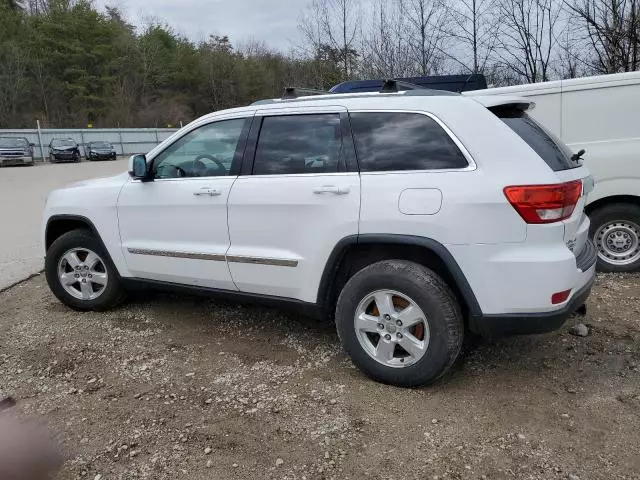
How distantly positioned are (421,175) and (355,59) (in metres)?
15.6

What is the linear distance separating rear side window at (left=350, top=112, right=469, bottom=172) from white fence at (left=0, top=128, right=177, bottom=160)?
36.6 metres

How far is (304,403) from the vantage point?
3.19 metres

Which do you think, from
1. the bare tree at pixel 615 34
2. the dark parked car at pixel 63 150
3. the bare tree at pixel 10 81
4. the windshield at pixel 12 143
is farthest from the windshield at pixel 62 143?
the bare tree at pixel 615 34

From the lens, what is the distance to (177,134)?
4168 millimetres

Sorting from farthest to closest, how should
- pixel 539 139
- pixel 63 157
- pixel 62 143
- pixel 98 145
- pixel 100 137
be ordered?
pixel 100 137 → pixel 98 145 → pixel 62 143 → pixel 63 157 → pixel 539 139

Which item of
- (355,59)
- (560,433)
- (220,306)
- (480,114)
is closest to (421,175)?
(480,114)

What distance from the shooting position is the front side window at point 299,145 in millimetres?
3494

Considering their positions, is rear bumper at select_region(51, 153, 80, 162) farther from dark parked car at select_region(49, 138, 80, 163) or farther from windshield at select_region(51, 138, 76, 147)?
windshield at select_region(51, 138, 76, 147)

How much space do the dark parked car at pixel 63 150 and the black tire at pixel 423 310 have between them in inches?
1332

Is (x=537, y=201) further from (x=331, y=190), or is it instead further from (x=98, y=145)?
(x=98, y=145)

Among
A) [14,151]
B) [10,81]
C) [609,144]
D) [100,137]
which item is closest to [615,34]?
[609,144]

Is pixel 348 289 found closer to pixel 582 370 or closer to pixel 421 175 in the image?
pixel 421 175

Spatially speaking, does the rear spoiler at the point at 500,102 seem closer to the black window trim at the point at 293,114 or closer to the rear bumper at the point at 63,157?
the black window trim at the point at 293,114

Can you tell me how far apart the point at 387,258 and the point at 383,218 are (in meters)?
0.35
